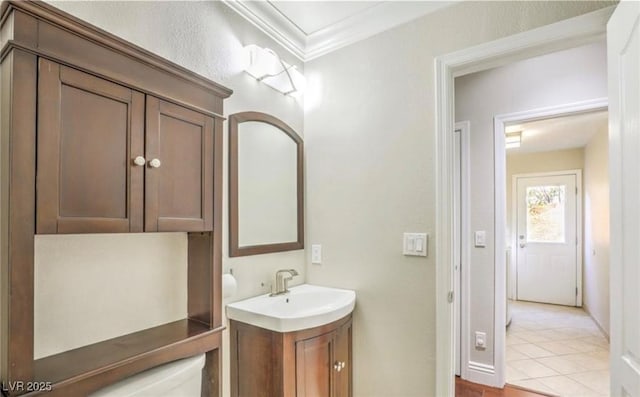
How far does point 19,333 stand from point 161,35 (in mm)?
1254

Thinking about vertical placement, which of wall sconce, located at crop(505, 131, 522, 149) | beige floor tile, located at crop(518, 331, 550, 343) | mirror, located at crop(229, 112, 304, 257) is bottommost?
beige floor tile, located at crop(518, 331, 550, 343)

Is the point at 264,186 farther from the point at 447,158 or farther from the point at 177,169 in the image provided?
the point at 447,158

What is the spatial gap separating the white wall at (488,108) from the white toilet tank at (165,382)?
7.23 feet

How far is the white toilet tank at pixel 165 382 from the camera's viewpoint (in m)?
1.07

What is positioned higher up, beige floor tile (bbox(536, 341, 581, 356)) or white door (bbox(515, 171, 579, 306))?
white door (bbox(515, 171, 579, 306))

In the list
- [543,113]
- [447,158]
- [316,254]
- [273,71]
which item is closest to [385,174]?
[447,158]

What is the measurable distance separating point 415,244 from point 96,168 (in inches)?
58.0

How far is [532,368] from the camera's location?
2.88 metres

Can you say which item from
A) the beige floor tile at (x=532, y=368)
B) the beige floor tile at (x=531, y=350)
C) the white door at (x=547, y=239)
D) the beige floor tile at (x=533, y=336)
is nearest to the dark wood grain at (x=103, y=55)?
the beige floor tile at (x=532, y=368)

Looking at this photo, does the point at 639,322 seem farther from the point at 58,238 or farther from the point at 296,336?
the point at 58,238

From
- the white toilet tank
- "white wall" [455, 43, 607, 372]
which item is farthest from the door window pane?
the white toilet tank

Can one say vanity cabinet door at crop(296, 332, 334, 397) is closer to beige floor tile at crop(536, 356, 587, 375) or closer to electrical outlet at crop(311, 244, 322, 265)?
electrical outlet at crop(311, 244, 322, 265)

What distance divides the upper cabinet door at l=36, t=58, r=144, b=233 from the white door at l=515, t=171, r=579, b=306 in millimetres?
5707

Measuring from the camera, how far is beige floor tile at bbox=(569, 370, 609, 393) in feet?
8.32
